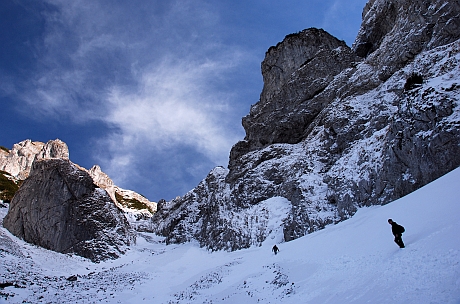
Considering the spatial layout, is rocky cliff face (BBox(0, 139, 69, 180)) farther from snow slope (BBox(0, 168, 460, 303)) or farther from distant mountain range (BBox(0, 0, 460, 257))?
snow slope (BBox(0, 168, 460, 303))

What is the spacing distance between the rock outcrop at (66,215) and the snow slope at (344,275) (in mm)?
15510

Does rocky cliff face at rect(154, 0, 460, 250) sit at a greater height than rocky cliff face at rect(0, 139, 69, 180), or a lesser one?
lesser

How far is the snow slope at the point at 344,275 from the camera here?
32.4ft

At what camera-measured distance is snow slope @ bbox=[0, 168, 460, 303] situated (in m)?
9.87

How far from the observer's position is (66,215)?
55.7 metres

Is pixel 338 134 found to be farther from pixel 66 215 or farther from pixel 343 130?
pixel 66 215

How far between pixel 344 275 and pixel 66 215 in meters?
55.5

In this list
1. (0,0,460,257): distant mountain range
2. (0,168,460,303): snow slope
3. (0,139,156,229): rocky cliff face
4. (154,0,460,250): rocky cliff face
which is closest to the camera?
(0,168,460,303): snow slope

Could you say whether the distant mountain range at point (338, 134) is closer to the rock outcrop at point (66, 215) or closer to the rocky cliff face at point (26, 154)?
the rock outcrop at point (66, 215)

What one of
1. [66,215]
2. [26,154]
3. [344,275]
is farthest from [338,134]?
[26,154]

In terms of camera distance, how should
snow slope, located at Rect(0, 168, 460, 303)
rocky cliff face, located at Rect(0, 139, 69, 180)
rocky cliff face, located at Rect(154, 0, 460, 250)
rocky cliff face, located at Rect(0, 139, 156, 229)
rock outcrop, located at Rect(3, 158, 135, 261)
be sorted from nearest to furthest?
snow slope, located at Rect(0, 168, 460, 303) → rocky cliff face, located at Rect(154, 0, 460, 250) → rock outcrop, located at Rect(3, 158, 135, 261) → rocky cliff face, located at Rect(0, 139, 156, 229) → rocky cliff face, located at Rect(0, 139, 69, 180)

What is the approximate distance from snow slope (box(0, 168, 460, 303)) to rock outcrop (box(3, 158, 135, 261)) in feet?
50.9

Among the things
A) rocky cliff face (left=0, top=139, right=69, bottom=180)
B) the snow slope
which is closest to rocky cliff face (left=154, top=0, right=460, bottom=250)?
the snow slope

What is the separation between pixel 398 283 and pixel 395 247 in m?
3.90
